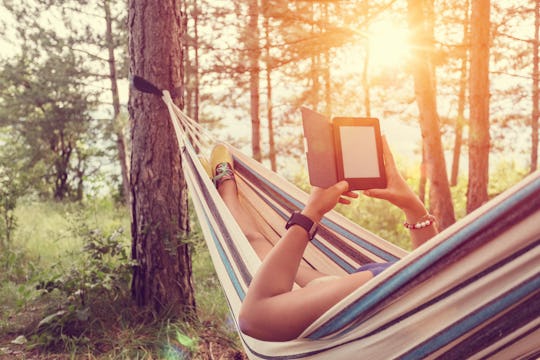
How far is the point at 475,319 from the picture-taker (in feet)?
3.03

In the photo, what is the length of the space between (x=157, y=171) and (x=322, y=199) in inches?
48.8

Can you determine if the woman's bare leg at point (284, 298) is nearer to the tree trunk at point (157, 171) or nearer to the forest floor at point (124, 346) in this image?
the forest floor at point (124, 346)

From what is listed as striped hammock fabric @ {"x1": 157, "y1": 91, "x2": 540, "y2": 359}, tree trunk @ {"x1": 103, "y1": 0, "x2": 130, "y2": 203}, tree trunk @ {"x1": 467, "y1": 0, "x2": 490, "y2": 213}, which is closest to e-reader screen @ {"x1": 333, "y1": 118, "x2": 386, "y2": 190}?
striped hammock fabric @ {"x1": 157, "y1": 91, "x2": 540, "y2": 359}

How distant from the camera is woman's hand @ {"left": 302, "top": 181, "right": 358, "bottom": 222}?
110 cm

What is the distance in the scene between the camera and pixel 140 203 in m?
2.23

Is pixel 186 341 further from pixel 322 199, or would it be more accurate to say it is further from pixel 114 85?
pixel 114 85

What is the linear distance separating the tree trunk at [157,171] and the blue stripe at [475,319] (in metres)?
1.41

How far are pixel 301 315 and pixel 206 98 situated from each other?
982 centimetres

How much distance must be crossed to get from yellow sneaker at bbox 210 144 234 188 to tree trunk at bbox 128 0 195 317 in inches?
9.4

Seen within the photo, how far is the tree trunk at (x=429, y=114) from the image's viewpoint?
4145 mm

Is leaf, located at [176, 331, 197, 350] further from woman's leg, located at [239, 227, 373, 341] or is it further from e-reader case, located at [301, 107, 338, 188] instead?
e-reader case, located at [301, 107, 338, 188]

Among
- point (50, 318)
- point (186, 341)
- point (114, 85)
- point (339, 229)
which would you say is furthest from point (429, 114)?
point (114, 85)

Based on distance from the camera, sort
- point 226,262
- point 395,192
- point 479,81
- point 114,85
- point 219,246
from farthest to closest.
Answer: point 114,85 < point 479,81 < point 219,246 < point 226,262 < point 395,192

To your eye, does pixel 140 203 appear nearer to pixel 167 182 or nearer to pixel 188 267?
pixel 167 182
